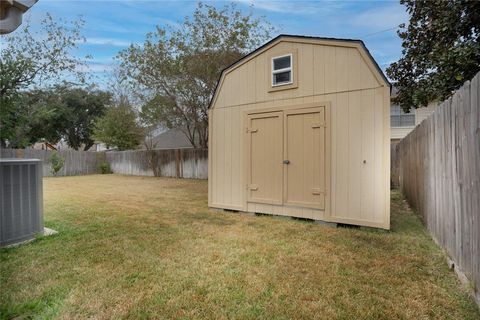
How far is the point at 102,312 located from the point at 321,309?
161cm

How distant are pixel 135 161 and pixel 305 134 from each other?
521 inches

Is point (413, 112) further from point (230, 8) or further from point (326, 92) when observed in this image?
point (326, 92)

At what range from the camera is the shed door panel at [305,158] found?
4.94m

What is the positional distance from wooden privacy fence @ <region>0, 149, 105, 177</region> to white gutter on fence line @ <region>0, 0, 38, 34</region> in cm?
1482

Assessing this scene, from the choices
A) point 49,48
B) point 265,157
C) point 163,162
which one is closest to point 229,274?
point 265,157

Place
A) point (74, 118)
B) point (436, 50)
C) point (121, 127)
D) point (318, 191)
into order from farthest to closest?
point (74, 118) < point (121, 127) < point (436, 50) < point (318, 191)

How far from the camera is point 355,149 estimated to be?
464cm

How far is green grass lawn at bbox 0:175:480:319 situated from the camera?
87.0 inches

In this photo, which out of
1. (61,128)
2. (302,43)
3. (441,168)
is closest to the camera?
(441,168)

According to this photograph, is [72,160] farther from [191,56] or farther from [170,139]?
[191,56]

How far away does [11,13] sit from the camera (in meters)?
1.82

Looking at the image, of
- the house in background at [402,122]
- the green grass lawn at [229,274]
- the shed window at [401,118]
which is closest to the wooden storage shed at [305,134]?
the green grass lawn at [229,274]

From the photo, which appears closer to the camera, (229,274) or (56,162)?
(229,274)

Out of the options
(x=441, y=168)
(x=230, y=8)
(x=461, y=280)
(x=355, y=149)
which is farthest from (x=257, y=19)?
(x=461, y=280)
